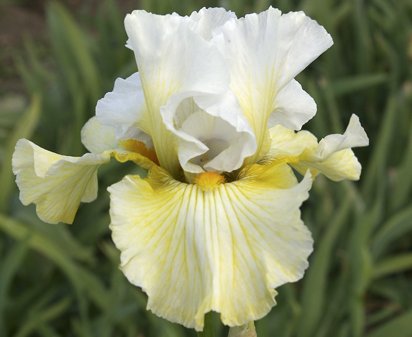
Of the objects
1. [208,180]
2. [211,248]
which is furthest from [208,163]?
[211,248]

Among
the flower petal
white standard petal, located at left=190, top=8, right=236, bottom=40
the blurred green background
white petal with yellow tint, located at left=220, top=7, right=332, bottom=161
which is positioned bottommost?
the blurred green background

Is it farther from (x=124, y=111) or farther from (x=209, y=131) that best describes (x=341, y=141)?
(x=124, y=111)

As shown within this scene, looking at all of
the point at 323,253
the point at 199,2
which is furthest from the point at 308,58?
the point at 199,2

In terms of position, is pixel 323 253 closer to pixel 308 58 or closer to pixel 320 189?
pixel 320 189

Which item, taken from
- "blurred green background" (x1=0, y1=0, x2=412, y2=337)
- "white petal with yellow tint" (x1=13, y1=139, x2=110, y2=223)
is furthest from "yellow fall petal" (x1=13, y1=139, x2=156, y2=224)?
"blurred green background" (x1=0, y1=0, x2=412, y2=337)

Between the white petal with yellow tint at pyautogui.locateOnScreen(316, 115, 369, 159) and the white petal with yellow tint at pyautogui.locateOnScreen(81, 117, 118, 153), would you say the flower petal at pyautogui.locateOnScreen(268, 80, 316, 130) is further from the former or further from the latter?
the white petal with yellow tint at pyautogui.locateOnScreen(81, 117, 118, 153)

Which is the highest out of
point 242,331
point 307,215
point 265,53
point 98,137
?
point 265,53
